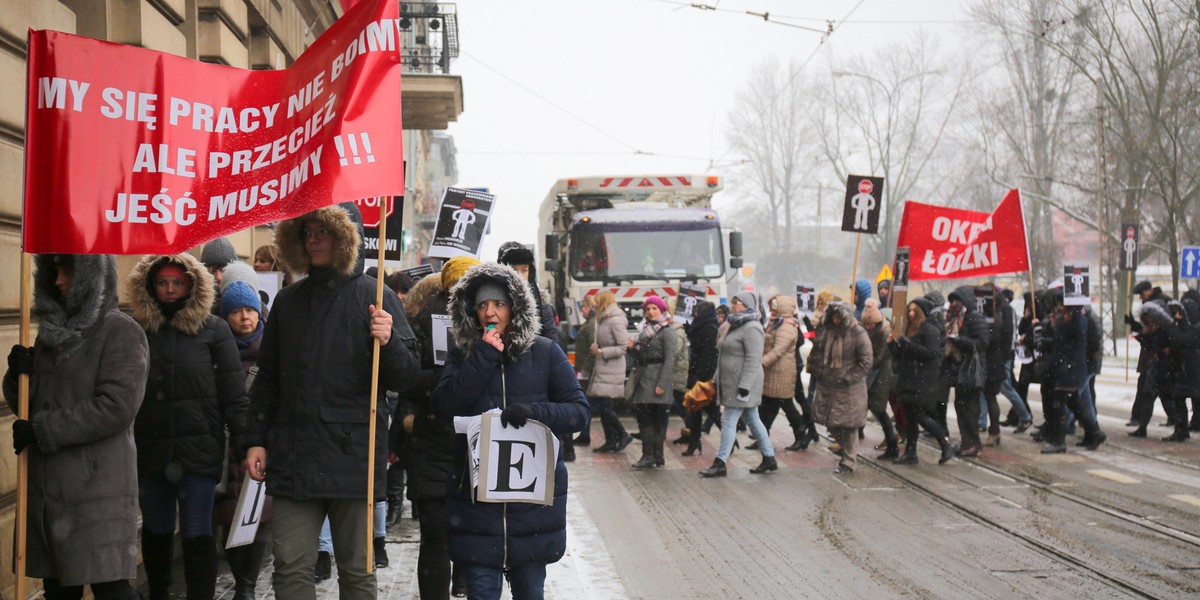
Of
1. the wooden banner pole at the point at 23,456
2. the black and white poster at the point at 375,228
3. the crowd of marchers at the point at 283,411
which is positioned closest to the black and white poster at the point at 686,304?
the black and white poster at the point at 375,228

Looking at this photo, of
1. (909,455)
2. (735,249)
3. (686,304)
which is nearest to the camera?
(909,455)

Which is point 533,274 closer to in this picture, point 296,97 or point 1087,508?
point 296,97

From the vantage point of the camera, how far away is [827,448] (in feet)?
45.3

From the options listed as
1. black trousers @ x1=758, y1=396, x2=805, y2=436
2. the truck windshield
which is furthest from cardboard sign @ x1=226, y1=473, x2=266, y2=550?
the truck windshield

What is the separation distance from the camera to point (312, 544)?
4.84m

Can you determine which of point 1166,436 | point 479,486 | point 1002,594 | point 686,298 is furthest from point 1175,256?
point 479,486

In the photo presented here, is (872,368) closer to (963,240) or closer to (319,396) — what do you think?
(963,240)

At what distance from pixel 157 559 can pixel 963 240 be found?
11.8 meters

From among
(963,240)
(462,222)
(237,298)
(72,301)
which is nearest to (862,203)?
(963,240)

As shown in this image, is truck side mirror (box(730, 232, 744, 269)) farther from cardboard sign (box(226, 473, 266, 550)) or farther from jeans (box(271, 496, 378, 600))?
jeans (box(271, 496, 378, 600))

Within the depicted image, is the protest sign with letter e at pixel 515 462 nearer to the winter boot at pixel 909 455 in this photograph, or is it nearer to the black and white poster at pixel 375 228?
the black and white poster at pixel 375 228

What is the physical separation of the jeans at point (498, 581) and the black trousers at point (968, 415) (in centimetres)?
867

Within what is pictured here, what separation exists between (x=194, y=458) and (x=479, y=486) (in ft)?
5.28

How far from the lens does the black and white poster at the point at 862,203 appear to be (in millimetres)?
13875
